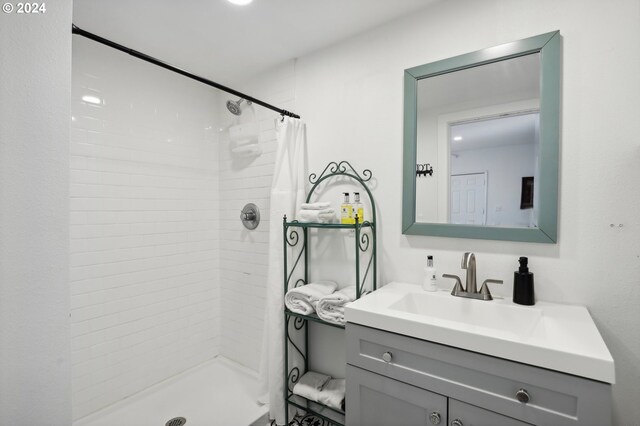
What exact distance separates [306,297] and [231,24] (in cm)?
160

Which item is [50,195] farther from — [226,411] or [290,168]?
[226,411]

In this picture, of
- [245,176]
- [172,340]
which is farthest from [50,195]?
[172,340]

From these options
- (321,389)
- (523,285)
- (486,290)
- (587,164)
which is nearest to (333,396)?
(321,389)

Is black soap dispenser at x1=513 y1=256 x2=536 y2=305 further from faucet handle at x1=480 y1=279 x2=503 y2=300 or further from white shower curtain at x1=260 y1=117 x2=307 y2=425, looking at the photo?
white shower curtain at x1=260 y1=117 x2=307 y2=425

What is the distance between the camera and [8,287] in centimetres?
82

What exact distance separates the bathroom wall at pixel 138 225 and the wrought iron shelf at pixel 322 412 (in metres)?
1.10

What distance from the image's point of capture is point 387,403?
49.7 inches

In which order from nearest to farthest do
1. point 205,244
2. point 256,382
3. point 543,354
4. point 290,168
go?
point 543,354, point 290,168, point 256,382, point 205,244

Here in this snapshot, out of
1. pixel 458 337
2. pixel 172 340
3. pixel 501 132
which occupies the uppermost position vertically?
pixel 501 132

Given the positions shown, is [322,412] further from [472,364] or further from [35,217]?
[35,217]

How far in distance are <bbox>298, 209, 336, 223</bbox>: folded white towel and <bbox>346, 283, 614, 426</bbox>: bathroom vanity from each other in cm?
52

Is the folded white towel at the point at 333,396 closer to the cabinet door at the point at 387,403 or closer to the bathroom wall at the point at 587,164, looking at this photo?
the cabinet door at the point at 387,403

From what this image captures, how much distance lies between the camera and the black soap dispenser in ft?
4.30

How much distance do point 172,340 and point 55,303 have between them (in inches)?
66.9
